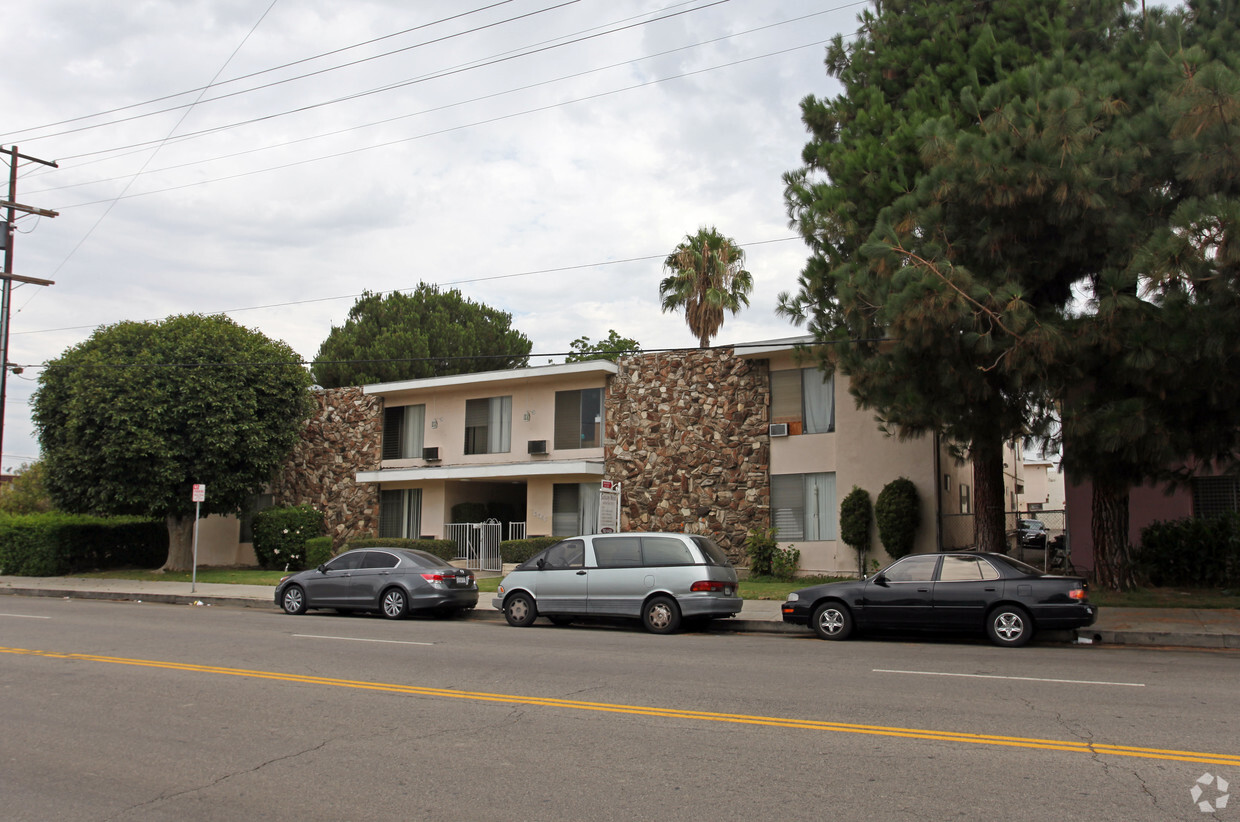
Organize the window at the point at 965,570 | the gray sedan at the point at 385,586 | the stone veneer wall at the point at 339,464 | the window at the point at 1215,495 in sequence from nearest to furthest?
1. the window at the point at 965,570
2. the gray sedan at the point at 385,586
3. the window at the point at 1215,495
4. the stone veneer wall at the point at 339,464

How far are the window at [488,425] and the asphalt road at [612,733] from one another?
653 inches

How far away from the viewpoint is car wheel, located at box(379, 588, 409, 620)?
17641 mm

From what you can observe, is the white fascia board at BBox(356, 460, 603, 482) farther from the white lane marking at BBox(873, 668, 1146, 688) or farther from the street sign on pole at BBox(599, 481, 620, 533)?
the white lane marking at BBox(873, 668, 1146, 688)

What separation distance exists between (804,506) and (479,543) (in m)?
10.5

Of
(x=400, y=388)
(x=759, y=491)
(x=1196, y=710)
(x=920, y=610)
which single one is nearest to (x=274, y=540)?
(x=400, y=388)

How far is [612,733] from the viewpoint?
23.9 ft

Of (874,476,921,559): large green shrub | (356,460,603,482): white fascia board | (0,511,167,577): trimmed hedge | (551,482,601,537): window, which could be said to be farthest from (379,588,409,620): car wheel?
(0,511,167,577): trimmed hedge

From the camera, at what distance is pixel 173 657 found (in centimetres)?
1182

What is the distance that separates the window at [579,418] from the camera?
2744 cm

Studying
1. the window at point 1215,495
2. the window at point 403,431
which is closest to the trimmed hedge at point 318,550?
the window at point 403,431

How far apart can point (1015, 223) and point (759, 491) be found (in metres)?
11.4

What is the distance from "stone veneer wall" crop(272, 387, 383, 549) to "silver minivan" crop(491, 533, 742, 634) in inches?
643

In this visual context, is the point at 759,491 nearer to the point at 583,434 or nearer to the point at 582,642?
the point at 583,434

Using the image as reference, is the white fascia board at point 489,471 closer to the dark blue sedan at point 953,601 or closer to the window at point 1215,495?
the dark blue sedan at point 953,601
